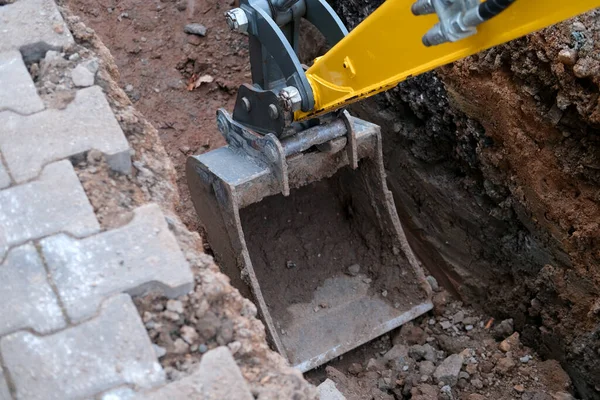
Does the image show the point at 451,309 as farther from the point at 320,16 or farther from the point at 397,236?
the point at 320,16

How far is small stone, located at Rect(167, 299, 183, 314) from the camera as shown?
1.97 metres

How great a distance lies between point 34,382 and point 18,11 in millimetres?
1516

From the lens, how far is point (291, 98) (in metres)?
3.15

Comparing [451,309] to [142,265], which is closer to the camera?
[142,265]

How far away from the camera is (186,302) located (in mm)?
1999

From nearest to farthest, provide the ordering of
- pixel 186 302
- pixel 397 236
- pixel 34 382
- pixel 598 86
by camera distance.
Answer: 1. pixel 34 382
2. pixel 186 302
3. pixel 598 86
4. pixel 397 236

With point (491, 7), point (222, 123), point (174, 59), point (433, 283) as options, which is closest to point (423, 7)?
point (491, 7)

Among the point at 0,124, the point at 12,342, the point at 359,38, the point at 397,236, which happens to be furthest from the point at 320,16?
the point at 12,342

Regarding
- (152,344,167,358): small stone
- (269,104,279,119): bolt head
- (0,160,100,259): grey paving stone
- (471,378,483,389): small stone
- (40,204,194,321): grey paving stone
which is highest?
(0,160,100,259): grey paving stone

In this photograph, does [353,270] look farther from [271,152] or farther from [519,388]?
[519,388]

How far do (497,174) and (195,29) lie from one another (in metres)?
2.56

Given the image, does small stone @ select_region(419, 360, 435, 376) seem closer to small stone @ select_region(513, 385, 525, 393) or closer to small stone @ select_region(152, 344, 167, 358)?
small stone @ select_region(513, 385, 525, 393)

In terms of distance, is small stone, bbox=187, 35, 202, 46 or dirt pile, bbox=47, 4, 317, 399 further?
small stone, bbox=187, 35, 202, 46

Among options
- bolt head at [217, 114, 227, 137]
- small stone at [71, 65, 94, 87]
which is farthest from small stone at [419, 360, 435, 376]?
small stone at [71, 65, 94, 87]
